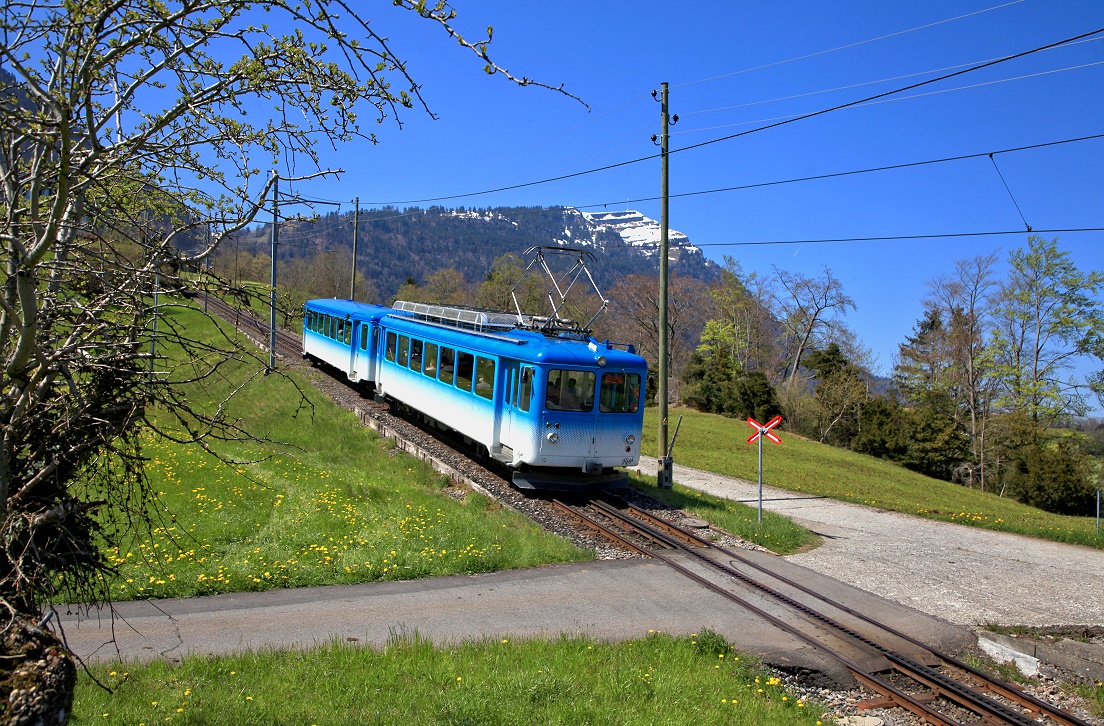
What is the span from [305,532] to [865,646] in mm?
7418

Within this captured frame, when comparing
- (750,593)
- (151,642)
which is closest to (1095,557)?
(750,593)

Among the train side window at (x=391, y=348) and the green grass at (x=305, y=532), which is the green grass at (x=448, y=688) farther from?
the train side window at (x=391, y=348)

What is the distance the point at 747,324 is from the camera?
55.2m

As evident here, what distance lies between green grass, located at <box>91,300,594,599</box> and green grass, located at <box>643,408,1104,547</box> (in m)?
11.4

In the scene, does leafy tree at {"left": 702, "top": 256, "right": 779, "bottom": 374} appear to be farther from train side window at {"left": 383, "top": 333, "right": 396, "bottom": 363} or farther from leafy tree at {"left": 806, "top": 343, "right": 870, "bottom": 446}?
train side window at {"left": 383, "top": 333, "right": 396, "bottom": 363}

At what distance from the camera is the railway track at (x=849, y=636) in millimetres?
7066

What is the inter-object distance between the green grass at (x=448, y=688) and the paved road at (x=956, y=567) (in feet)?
15.5

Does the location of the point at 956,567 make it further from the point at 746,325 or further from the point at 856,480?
the point at 746,325

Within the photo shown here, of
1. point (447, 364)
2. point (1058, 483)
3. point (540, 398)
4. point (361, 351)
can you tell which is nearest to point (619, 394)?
point (540, 398)

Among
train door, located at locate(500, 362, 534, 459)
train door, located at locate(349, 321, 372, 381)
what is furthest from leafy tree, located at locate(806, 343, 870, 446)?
train door, located at locate(500, 362, 534, 459)

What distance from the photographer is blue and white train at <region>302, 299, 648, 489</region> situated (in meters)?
14.0

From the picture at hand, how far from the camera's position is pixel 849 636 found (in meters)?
8.66

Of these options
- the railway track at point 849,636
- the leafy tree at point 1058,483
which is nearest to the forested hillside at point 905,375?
the leafy tree at point 1058,483

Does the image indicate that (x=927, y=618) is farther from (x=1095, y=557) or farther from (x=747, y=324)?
(x=747, y=324)
